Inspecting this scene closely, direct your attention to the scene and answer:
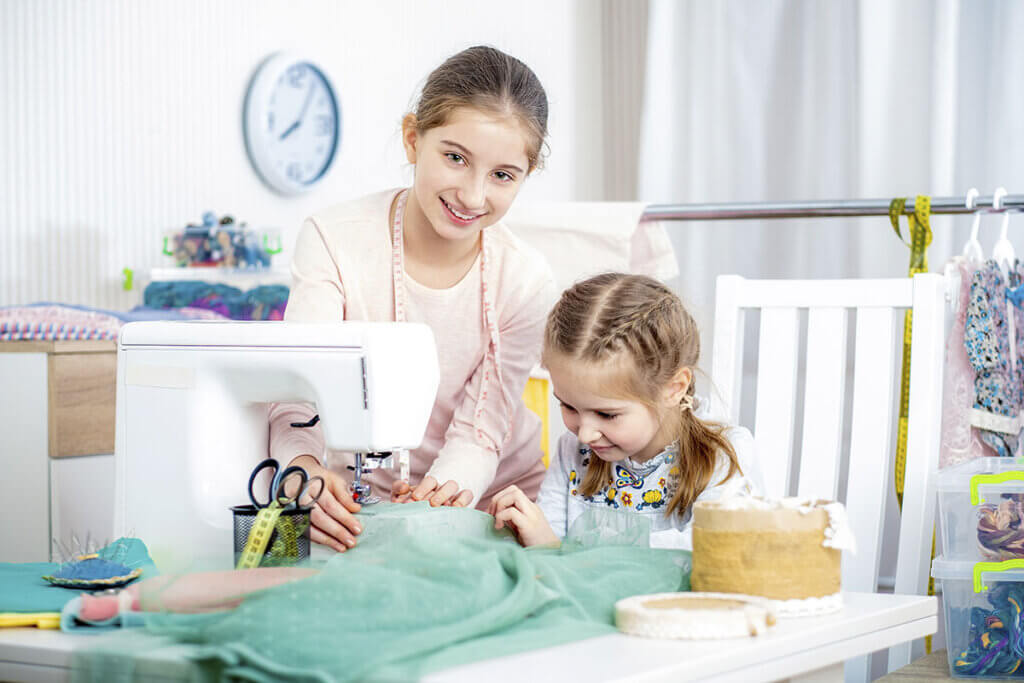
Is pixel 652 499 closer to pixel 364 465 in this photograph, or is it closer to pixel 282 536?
pixel 364 465

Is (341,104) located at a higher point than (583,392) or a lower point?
higher

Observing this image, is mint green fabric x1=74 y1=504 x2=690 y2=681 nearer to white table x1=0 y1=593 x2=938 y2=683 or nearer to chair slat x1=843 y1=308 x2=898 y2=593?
white table x1=0 y1=593 x2=938 y2=683

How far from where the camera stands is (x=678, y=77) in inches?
143

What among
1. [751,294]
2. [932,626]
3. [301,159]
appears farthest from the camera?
[301,159]

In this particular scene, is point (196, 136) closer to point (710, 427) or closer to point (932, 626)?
point (710, 427)

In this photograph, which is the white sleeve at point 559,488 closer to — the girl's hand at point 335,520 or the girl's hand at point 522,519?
the girl's hand at point 522,519

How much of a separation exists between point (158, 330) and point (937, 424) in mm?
1172

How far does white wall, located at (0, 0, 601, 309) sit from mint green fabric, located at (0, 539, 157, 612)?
1.31 metres

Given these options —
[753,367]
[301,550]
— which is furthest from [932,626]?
[753,367]

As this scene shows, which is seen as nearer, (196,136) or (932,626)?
(932,626)

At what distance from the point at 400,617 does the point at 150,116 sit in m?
2.45

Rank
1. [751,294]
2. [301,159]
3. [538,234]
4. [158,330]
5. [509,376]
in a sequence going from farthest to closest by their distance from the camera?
[301,159], [538,234], [751,294], [509,376], [158,330]

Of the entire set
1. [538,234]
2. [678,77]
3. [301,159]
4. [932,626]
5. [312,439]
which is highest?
[678,77]

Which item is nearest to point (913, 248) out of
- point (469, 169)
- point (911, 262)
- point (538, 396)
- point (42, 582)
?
point (911, 262)
